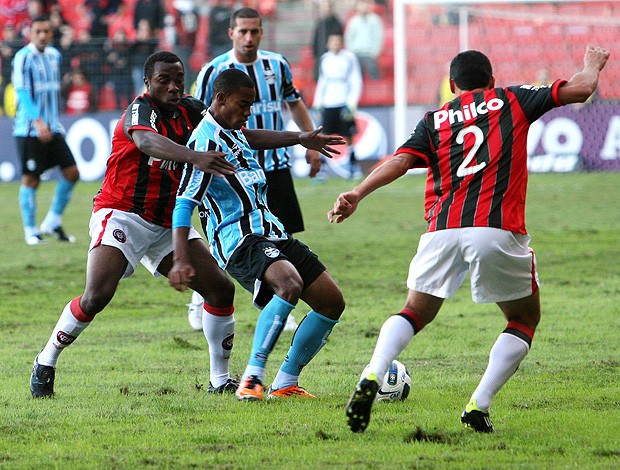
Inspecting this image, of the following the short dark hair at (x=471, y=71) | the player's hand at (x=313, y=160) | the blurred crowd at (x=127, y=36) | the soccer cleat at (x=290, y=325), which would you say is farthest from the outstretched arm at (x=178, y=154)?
the blurred crowd at (x=127, y=36)

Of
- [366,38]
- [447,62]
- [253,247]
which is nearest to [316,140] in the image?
[253,247]

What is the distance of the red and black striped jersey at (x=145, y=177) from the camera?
20.5ft

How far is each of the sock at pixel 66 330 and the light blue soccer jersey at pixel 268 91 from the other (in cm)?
265

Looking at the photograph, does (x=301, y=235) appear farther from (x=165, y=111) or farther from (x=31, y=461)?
(x=31, y=461)

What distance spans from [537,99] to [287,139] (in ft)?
5.72

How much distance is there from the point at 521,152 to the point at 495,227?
0.40 m

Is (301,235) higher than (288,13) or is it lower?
lower

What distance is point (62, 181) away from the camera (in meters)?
14.0

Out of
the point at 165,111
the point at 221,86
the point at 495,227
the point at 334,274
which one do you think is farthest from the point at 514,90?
the point at 334,274

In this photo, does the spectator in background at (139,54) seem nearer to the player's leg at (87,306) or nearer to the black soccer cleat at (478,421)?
the player's leg at (87,306)

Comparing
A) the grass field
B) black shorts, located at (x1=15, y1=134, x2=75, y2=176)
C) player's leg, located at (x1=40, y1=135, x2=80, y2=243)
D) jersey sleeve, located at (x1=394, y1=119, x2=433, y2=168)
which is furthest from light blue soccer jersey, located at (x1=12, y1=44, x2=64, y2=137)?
jersey sleeve, located at (x1=394, y1=119, x2=433, y2=168)

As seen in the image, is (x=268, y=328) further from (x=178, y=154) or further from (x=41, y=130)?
(x=41, y=130)

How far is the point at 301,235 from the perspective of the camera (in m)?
14.0

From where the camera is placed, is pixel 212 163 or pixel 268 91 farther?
pixel 268 91
